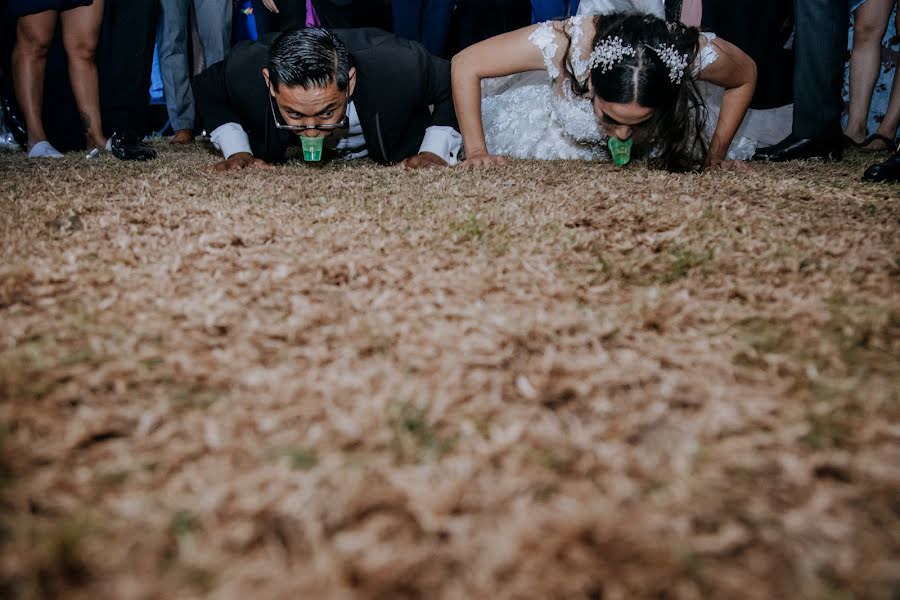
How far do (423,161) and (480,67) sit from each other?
1.57ft

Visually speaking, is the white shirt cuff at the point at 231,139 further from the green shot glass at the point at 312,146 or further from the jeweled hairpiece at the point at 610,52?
→ the jeweled hairpiece at the point at 610,52

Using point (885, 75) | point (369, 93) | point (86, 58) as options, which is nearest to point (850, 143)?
point (885, 75)

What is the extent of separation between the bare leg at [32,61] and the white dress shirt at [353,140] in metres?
0.87

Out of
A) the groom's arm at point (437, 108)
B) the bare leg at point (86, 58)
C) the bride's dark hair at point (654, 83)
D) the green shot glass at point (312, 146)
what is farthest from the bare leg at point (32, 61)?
the bride's dark hair at point (654, 83)

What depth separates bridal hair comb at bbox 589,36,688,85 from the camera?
180 cm

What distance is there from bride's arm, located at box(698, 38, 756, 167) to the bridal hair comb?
0.25 metres

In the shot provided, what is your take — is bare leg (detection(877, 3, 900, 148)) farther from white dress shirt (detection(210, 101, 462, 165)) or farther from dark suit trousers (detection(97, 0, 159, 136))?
dark suit trousers (detection(97, 0, 159, 136))

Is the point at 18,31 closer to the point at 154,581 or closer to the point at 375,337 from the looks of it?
the point at 375,337

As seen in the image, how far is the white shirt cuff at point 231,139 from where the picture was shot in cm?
222

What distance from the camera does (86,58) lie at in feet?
8.07

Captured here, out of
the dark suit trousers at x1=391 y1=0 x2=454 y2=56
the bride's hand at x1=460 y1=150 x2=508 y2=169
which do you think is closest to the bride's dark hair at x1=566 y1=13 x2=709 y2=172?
the bride's hand at x1=460 y1=150 x2=508 y2=169

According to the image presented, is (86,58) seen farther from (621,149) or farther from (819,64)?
(819,64)

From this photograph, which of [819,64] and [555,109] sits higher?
[819,64]

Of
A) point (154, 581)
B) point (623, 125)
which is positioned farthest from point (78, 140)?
point (154, 581)
